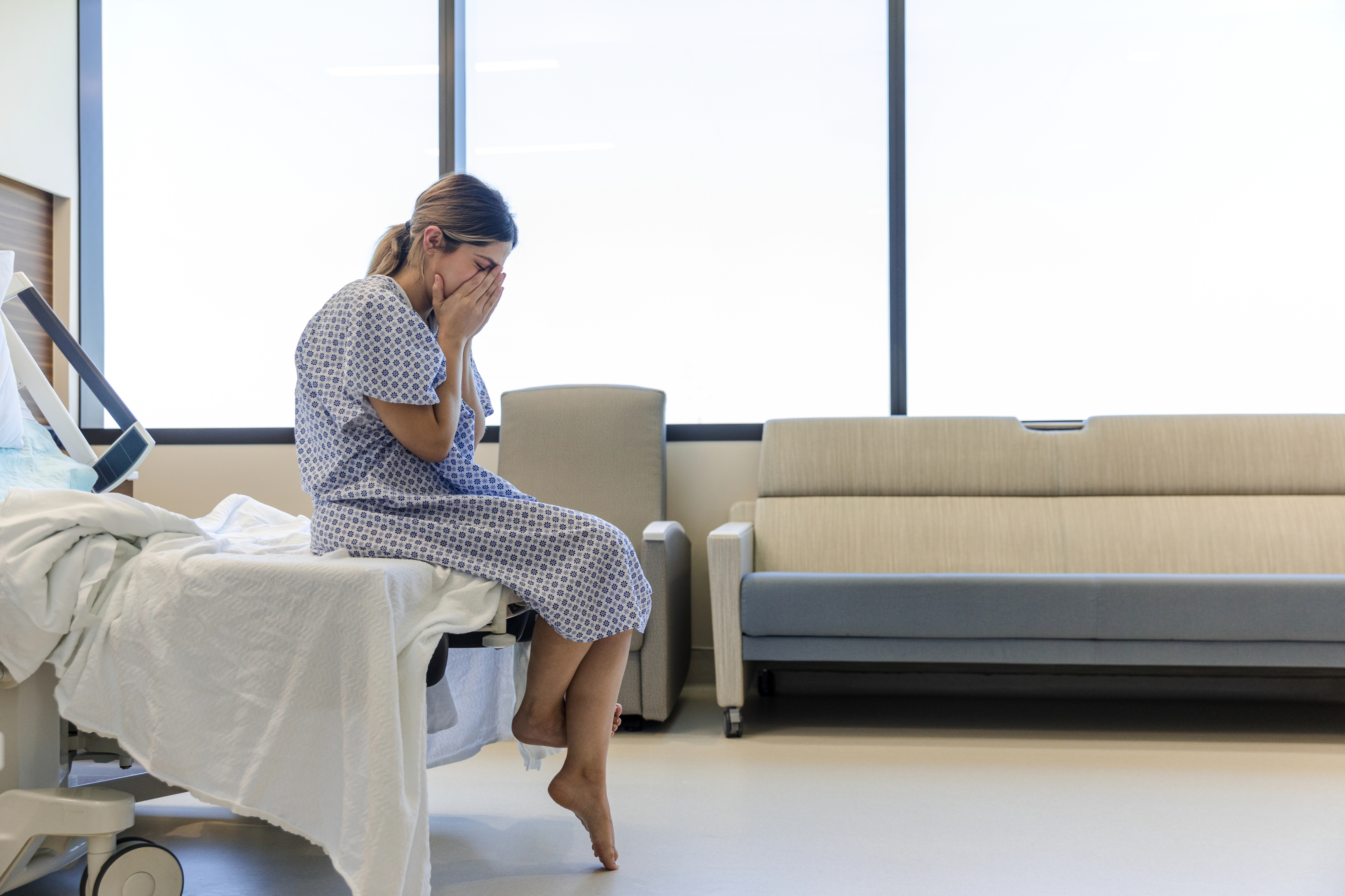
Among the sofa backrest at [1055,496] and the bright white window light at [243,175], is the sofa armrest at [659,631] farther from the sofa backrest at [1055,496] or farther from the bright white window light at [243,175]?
the bright white window light at [243,175]

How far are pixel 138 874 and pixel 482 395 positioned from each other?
3.00ft

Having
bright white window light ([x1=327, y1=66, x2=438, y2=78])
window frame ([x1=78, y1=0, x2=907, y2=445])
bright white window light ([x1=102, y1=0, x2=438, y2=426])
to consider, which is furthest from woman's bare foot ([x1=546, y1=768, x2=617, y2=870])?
bright white window light ([x1=327, y1=66, x2=438, y2=78])

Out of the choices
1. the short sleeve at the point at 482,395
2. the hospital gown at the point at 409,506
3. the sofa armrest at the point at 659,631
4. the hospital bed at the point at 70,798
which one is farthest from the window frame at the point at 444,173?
the hospital bed at the point at 70,798

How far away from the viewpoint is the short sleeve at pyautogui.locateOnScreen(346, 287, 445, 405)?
1.39 metres

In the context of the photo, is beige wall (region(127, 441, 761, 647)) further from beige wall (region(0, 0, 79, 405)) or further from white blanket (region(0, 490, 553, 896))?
white blanket (region(0, 490, 553, 896))

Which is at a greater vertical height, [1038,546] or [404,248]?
[404,248]

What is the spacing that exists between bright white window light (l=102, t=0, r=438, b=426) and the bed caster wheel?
2.48 m

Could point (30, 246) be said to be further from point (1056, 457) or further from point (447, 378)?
point (1056, 457)

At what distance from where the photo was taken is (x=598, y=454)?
2973mm

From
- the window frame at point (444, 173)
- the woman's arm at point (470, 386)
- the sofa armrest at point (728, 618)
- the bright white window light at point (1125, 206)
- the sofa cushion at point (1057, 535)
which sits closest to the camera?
the woman's arm at point (470, 386)

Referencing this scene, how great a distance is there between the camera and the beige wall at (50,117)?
3318 mm

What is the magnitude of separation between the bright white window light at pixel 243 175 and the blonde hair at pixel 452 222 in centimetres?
212

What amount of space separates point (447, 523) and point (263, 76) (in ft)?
9.94

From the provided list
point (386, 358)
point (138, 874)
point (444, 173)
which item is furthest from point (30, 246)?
point (138, 874)
